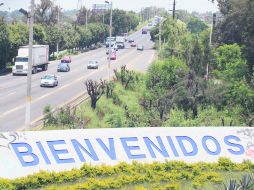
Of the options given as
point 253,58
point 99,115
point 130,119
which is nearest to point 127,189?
point 130,119

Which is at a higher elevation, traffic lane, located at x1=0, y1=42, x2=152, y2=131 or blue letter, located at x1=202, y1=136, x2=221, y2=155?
blue letter, located at x1=202, y1=136, x2=221, y2=155

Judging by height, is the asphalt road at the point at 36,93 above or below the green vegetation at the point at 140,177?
below

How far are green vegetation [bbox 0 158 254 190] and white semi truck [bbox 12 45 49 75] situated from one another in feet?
122

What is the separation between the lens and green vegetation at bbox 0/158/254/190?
14.8 metres

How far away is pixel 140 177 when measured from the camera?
51.3 ft

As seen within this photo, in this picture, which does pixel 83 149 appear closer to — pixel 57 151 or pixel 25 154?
pixel 57 151

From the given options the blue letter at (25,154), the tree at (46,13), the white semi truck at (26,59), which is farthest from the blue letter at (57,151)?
the tree at (46,13)

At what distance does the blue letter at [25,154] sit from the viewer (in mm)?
15148

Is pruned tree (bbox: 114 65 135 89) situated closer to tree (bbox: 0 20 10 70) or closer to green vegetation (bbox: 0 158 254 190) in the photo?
tree (bbox: 0 20 10 70)

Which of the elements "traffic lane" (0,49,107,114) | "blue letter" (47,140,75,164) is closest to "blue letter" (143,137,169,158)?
"blue letter" (47,140,75,164)

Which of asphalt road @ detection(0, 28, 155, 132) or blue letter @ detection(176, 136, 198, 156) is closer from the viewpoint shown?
blue letter @ detection(176, 136, 198, 156)

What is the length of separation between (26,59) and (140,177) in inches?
1503

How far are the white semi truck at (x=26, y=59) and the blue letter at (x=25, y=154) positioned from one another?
36.8 meters

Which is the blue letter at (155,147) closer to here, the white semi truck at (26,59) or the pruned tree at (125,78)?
the pruned tree at (125,78)
